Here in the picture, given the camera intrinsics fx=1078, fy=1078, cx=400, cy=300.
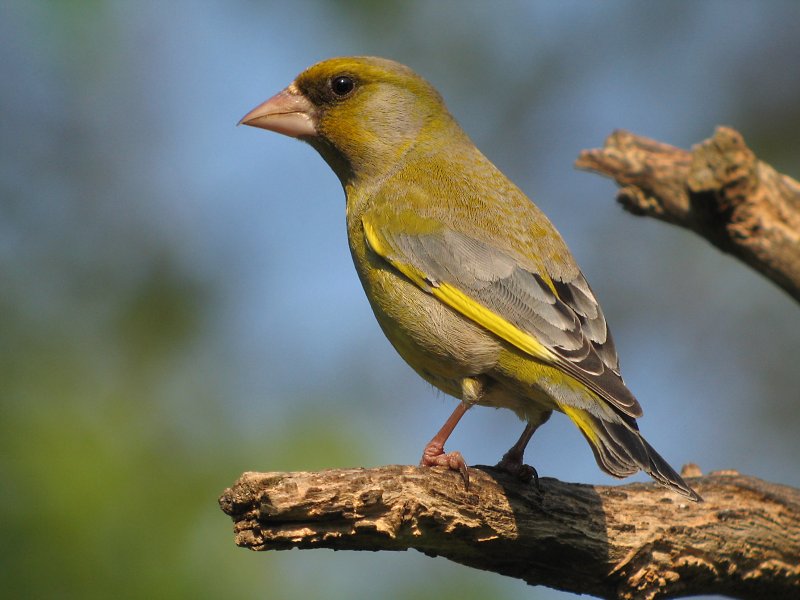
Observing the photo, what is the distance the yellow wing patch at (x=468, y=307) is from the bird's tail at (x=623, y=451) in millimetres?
289

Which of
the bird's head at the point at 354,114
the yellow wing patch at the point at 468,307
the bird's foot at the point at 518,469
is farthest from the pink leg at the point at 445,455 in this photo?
the bird's head at the point at 354,114

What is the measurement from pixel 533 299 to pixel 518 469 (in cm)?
78

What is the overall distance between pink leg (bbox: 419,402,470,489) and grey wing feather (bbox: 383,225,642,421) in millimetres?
542

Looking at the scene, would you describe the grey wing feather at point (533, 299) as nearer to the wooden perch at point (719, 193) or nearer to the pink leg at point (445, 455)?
the pink leg at point (445, 455)

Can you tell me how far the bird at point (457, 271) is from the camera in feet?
15.1

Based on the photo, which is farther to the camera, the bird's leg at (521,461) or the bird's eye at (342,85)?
the bird's eye at (342,85)

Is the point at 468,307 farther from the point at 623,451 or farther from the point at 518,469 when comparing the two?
the point at 623,451

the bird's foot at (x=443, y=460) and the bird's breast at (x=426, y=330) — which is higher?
the bird's breast at (x=426, y=330)

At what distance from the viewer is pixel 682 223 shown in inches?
262

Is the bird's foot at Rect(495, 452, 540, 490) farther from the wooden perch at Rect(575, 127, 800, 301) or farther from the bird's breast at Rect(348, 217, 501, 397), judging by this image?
the wooden perch at Rect(575, 127, 800, 301)

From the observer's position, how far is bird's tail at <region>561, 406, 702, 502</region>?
14.0 ft

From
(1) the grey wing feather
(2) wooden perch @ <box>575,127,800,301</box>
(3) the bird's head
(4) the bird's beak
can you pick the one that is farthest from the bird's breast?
(2) wooden perch @ <box>575,127,800,301</box>

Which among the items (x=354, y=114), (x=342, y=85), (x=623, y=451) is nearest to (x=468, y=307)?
(x=623, y=451)

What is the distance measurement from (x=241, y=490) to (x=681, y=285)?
740 cm
